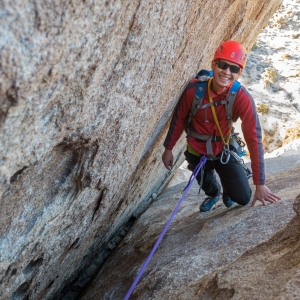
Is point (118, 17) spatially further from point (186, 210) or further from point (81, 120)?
point (186, 210)

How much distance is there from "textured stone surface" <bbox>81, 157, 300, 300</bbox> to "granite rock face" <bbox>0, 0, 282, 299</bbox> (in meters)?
0.84

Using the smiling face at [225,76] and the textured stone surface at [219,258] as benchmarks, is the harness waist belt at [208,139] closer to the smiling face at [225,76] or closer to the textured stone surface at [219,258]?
the smiling face at [225,76]

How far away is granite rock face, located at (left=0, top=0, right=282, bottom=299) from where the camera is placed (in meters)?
2.22

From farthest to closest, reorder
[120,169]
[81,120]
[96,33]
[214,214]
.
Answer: [214,214] < [120,169] < [81,120] < [96,33]

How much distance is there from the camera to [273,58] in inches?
1209

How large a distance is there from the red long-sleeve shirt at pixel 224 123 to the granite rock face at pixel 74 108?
330mm

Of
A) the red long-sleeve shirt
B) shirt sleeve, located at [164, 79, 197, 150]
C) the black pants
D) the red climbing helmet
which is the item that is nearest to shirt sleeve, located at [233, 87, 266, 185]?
the red long-sleeve shirt

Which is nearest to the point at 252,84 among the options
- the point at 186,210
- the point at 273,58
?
the point at 273,58

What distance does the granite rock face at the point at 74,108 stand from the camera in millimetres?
2225

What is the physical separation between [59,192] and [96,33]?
1902 millimetres

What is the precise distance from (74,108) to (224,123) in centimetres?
229

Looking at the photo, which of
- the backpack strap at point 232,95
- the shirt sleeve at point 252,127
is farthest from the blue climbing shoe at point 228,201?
the backpack strap at point 232,95

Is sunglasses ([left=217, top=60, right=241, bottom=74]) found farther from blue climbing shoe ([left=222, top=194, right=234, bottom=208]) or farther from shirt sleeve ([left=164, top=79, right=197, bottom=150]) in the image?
blue climbing shoe ([left=222, top=194, right=234, bottom=208])

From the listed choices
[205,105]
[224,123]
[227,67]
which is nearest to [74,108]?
[205,105]
